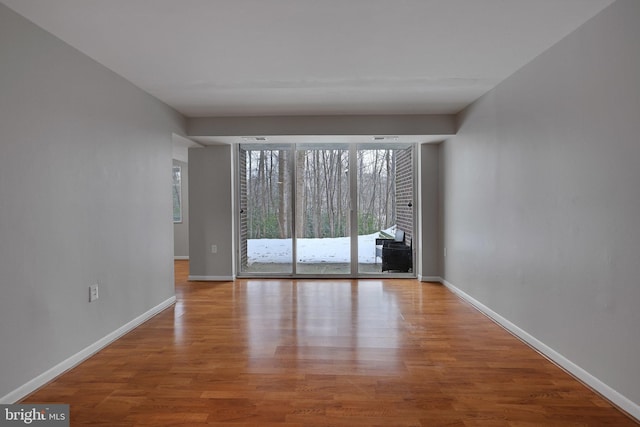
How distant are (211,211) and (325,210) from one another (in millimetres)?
1794

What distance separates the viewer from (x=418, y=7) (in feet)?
6.65

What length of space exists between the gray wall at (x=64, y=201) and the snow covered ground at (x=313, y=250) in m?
2.16

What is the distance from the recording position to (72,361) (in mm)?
2416

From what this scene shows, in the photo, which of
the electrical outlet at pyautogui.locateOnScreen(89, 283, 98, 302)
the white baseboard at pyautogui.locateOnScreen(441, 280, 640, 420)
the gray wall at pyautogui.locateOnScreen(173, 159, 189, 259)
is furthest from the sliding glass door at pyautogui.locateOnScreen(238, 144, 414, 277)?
the electrical outlet at pyautogui.locateOnScreen(89, 283, 98, 302)

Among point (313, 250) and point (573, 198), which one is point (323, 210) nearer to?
point (313, 250)

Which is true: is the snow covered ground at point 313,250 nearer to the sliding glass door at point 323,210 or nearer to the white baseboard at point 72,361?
the sliding glass door at point 323,210

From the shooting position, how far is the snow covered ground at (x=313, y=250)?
547cm

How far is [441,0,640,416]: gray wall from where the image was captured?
6.18ft

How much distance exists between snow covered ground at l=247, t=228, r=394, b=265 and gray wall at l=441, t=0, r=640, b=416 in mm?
2113

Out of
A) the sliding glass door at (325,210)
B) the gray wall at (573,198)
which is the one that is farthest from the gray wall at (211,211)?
the gray wall at (573,198)

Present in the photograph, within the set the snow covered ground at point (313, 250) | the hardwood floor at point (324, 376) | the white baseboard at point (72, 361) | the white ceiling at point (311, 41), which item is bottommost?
the hardwood floor at point (324, 376)

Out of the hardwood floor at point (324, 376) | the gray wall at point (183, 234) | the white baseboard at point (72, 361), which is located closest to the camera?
the hardwood floor at point (324, 376)

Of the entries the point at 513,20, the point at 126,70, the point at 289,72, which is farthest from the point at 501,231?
the point at 126,70

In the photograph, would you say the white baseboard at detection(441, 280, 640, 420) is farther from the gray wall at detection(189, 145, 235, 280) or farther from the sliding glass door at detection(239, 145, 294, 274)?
the gray wall at detection(189, 145, 235, 280)
